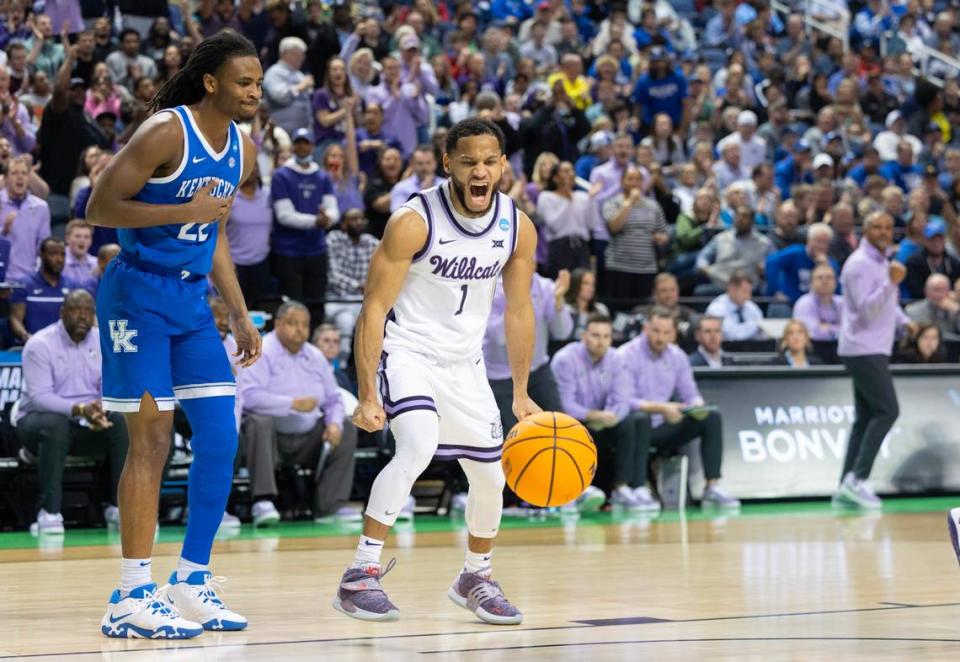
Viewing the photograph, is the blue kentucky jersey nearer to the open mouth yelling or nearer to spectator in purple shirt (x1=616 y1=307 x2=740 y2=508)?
the open mouth yelling

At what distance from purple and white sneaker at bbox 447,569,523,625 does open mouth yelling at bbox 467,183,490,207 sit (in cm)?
165

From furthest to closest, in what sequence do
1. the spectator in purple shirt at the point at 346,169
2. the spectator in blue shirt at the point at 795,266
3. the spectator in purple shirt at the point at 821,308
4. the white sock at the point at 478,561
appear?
the spectator in blue shirt at the point at 795,266
the spectator in purple shirt at the point at 821,308
the spectator in purple shirt at the point at 346,169
the white sock at the point at 478,561

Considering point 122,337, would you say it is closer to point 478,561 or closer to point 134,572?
point 134,572

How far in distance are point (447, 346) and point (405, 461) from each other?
1.87ft

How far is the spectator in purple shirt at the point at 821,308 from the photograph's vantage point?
16.2 meters

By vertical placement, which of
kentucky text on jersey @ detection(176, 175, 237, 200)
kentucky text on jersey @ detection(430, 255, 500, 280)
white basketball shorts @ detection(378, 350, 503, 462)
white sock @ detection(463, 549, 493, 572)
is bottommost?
white sock @ detection(463, 549, 493, 572)

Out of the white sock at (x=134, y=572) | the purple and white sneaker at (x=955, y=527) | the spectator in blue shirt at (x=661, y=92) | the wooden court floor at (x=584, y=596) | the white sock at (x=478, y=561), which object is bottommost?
the wooden court floor at (x=584, y=596)

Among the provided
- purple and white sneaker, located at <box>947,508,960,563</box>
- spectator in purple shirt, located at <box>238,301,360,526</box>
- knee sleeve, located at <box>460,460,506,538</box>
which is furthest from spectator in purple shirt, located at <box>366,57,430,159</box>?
purple and white sneaker, located at <box>947,508,960,563</box>

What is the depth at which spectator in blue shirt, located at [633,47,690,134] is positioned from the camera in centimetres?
→ 2091

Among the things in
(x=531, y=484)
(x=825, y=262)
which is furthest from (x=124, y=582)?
(x=825, y=262)

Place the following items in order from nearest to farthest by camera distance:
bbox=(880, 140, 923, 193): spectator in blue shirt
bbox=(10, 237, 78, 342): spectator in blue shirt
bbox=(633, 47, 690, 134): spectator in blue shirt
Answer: bbox=(10, 237, 78, 342): spectator in blue shirt, bbox=(633, 47, 690, 134): spectator in blue shirt, bbox=(880, 140, 923, 193): spectator in blue shirt

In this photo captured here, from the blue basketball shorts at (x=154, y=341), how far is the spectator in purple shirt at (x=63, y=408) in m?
5.39

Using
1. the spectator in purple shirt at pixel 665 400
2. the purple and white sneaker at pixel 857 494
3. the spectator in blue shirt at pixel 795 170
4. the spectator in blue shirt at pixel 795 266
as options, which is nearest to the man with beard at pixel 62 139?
the spectator in purple shirt at pixel 665 400

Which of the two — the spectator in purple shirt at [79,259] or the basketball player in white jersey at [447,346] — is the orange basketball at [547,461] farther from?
the spectator in purple shirt at [79,259]
